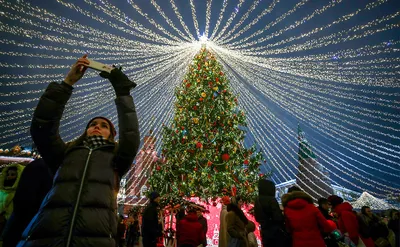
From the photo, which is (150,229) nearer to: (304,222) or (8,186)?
(8,186)

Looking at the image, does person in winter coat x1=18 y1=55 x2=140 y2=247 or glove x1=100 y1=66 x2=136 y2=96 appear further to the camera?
glove x1=100 y1=66 x2=136 y2=96

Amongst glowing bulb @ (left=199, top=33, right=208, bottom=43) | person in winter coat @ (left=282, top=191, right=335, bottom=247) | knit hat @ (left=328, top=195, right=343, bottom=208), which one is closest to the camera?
person in winter coat @ (left=282, top=191, right=335, bottom=247)

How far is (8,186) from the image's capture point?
9.66 feet

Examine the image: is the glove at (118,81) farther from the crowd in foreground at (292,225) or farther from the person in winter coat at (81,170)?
the crowd in foreground at (292,225)

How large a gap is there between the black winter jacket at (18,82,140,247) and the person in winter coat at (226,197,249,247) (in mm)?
2836

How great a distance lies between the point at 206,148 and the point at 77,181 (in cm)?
872

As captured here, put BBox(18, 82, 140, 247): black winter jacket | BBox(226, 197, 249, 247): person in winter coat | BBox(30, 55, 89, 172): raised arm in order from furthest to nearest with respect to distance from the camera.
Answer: BBox(226, 197, 249, 247): person in winter coat → BBox(30, 55, 89, 172): raised arm → BBox(18, 82, 140, 247): black winter jacket

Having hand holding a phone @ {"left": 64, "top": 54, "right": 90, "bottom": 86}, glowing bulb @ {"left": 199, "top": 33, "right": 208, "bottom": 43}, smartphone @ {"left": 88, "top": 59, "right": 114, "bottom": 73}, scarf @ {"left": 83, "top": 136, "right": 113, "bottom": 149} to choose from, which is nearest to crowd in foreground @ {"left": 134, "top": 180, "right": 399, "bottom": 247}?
scarf @ {"left": 83, "top": 136, "right": 113, "bottom": 149}

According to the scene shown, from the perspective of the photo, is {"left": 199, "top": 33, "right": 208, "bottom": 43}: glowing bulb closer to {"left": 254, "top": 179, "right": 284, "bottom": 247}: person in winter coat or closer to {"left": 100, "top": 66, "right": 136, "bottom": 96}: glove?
{"left": 254, "top": 179, "right": 284, "bottom": 247}: person in winter coat

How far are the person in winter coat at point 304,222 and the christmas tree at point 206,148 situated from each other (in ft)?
19.9

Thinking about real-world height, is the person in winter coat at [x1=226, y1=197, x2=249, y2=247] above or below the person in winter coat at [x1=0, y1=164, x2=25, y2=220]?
below

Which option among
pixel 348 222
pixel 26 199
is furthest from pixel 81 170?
pixel 348 222

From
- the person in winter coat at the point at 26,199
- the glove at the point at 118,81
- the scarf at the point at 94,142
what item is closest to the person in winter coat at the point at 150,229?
the person in winter coat at the point at 26,199

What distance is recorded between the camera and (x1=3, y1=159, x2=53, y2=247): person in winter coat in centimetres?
195
